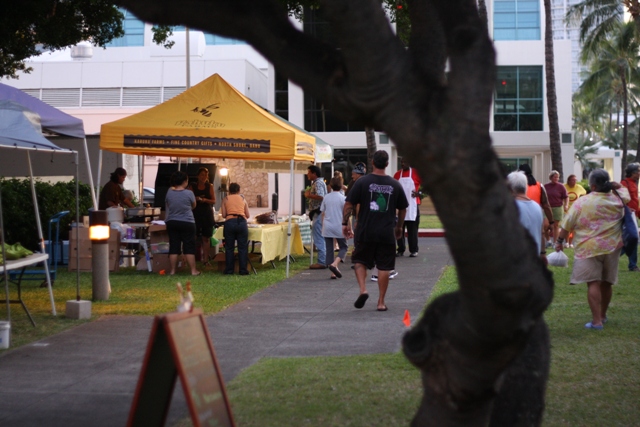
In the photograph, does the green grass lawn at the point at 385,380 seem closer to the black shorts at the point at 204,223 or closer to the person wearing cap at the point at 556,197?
the black shorts at the point at 204,223

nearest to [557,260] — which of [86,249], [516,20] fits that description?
[86,249]

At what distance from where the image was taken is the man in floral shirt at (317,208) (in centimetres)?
1656

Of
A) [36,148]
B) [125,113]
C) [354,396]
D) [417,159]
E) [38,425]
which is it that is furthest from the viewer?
[125,113]

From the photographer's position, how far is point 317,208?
665 inches

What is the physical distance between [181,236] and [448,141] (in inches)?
459

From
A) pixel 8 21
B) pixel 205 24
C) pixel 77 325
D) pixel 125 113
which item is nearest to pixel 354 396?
pixel 205 24

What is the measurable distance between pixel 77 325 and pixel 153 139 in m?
5.56

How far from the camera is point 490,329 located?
3744 mm

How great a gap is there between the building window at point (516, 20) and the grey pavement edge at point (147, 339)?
1273 inches

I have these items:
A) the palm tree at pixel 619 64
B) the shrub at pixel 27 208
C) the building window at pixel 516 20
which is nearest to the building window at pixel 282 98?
the building window at pixel 516 20

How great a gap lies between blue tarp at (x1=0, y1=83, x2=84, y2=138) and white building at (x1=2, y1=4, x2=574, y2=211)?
82.6ft

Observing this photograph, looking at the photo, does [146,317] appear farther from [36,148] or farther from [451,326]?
[451,326]

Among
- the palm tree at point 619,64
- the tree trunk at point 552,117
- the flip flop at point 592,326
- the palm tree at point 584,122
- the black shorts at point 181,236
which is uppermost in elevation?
the palm tree at point 584,122

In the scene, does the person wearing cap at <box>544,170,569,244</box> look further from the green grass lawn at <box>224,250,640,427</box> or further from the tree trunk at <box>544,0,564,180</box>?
the green grass lawn at <box>224,250,640,427</box>
